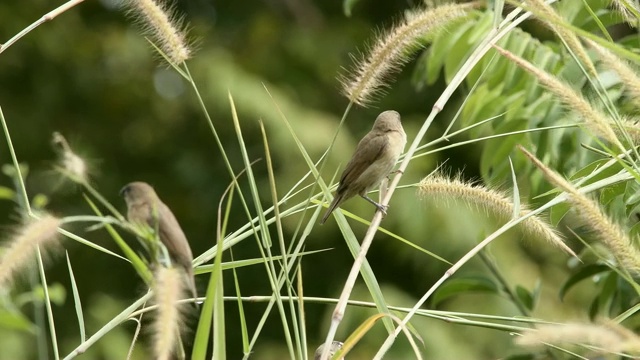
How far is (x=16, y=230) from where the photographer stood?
6.72ft

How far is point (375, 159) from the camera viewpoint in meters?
4.06

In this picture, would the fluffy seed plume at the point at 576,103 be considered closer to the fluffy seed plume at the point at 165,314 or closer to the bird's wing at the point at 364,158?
the fluffy seed plume at the point at 165,314

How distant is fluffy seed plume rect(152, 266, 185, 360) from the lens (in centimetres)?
172

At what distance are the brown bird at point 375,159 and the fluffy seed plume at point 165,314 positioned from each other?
7.08 feet

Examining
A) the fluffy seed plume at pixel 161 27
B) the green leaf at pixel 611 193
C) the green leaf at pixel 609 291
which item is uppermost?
the fluffy seed plume at pixel 161 27

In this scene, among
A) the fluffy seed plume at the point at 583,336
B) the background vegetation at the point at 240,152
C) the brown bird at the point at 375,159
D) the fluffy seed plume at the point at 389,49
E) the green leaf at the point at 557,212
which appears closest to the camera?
the fluffy seed plume at the point at 583,336

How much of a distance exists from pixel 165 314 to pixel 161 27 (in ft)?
3.25

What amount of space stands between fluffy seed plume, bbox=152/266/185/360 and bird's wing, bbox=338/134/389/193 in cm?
221

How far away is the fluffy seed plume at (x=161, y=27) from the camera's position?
251 cm

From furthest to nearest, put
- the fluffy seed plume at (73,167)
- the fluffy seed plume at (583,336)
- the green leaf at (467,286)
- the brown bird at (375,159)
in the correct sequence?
1. the brown bird at (375,159)
2. the green leaf at (467,286)
3. the fluffy seed plume at (73,167)
4. the fluffy seed plume at (583,336)

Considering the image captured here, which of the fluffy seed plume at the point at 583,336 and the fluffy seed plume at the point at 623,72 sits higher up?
the fluffy seed plume at the point at 623,72

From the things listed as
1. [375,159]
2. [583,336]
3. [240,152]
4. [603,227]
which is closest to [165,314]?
[583,336]

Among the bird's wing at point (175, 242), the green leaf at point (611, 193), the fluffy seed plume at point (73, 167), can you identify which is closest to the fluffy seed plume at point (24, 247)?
the fluffy seed plume at point (73, 167)

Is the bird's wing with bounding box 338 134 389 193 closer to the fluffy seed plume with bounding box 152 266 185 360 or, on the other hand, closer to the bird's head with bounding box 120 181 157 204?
the bird's head with bounding box 120 181 157 204
